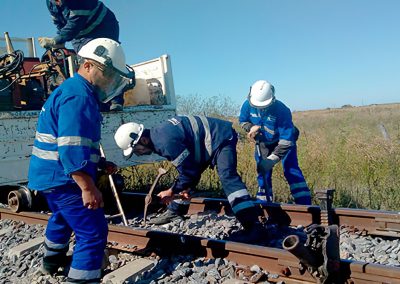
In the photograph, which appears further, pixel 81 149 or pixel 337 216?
pixel 337 216

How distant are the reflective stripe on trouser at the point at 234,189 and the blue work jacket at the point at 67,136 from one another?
158 cm

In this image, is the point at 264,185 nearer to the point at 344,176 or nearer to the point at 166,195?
the point at 166,195

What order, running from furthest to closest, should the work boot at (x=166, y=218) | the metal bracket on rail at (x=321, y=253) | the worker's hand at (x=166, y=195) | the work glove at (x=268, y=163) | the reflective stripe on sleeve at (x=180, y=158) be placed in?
the work glove at (x=268, y=163) → the work boot at (x=166, y=218) → the worker's hand at (x=166, y=195) → the reflective stripe on sleeve at (x=180, y=158) → the metal bracket on rail at (x=321, y=253)

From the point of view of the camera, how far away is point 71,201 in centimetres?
343

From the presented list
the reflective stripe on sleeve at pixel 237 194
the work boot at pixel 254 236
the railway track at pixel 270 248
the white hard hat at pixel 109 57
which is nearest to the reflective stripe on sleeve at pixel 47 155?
the white hard hat at pixel 109 57

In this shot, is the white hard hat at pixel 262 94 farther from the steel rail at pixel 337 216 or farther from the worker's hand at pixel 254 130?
the steel rail at pixel 337 216

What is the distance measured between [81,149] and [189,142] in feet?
5.25

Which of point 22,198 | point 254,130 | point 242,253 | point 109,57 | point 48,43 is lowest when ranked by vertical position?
point 242,253

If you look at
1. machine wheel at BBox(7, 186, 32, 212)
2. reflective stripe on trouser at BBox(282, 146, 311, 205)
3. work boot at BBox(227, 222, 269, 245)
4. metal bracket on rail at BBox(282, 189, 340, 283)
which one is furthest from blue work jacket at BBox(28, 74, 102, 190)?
reflective stripe on trouser at BBox(282, 146, 311, 205)

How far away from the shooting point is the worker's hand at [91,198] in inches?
126

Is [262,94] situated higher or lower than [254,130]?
higher

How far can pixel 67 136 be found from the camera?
312 centimetres

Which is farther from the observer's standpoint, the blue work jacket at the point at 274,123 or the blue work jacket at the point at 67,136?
the blue work jacket at the point at 274,123

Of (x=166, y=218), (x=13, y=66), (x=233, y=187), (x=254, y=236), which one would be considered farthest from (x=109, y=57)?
(x=13, y=66)
